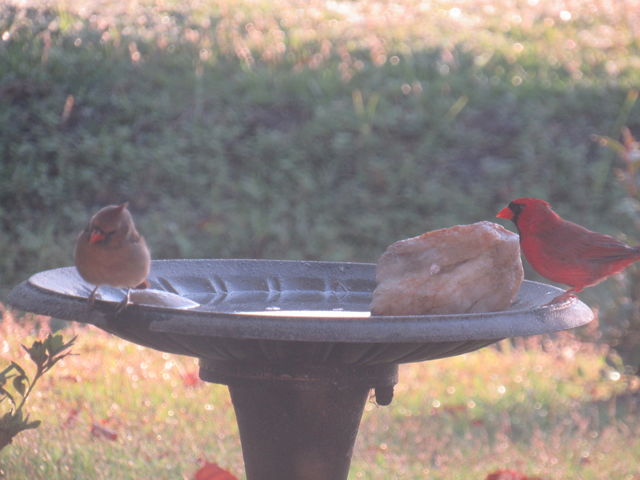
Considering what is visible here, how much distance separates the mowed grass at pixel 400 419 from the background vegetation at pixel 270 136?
0.62 meters

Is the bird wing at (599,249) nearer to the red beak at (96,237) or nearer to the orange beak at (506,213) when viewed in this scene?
the orange beak at (506,213)

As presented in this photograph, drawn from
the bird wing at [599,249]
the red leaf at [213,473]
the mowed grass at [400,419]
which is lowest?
the mowed grass at [400,419]

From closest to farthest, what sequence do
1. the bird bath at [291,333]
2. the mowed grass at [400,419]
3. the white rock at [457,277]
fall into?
the bird bath at [291,333], the white rock at [457,277], the mowed grass at [400,419]

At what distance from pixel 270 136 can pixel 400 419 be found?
3.08 meters

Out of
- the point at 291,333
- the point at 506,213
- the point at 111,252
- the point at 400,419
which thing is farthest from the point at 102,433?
the point at 291,333

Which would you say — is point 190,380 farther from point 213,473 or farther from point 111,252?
point 111,252

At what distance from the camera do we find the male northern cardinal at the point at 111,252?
251 cm

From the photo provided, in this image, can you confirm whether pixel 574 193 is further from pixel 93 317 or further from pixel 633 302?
pixel 93 317

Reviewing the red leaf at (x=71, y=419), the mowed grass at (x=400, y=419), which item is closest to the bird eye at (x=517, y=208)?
the mowed grass at (x=400, y=419)

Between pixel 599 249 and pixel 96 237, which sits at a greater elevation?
pixel 96 237

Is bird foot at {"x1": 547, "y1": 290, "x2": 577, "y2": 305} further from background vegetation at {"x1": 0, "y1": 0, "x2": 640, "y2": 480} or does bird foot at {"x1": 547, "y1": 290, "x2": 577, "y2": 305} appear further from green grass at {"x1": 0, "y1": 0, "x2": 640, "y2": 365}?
green grass at {"x1": 0, "y1": 0, "x2": 640, "y2": 365}

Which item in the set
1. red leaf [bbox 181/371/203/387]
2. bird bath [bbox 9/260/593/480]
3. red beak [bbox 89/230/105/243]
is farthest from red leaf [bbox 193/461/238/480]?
red leaf [bbox 181/371/203/387]

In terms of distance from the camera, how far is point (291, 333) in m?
2.17

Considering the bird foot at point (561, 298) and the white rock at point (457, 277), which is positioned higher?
the white rock at point (457, 277)
